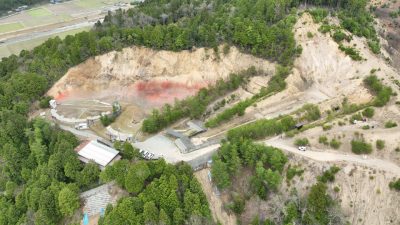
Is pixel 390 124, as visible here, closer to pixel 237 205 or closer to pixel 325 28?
pixel 325 28

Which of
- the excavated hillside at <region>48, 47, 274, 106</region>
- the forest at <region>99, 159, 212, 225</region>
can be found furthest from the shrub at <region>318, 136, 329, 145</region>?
the excavated hillside at <region>48, 47, 274, 106</region>

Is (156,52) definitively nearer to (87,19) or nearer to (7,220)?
(7,220)

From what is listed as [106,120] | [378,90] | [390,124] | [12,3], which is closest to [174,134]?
[106,120]

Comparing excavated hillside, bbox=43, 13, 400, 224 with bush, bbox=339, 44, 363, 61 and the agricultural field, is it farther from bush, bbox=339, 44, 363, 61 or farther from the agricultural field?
the agricultural field

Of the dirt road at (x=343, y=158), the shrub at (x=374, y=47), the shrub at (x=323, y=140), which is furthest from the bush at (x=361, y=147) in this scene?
the shrub at (x=374, y=47)

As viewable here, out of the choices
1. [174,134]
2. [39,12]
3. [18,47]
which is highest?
[174,134]

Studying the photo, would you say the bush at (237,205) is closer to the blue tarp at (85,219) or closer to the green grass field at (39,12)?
the blue tarp at (85,219)
